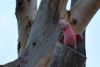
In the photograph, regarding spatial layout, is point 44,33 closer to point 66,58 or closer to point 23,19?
point 66,58

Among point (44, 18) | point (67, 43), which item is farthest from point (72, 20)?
point (67, 43)

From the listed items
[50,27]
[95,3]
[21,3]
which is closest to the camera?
[50,27]

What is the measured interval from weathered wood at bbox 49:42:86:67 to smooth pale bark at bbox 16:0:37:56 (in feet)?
4.17

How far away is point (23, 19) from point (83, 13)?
2.00 feet

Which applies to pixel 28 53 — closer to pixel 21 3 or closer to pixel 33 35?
pixel 33 35

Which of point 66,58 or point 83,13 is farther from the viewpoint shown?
point 83,13

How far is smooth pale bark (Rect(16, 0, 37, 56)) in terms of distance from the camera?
2.96 metres

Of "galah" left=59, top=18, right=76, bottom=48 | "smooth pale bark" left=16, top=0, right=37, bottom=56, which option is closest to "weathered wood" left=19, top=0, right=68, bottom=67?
"galah" left=59, top=18, right=76, bottom=48

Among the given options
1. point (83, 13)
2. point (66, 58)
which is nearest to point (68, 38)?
point (66, 58)

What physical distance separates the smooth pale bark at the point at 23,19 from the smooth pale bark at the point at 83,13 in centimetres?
52

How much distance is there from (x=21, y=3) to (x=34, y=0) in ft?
0.57

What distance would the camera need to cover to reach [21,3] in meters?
3.02

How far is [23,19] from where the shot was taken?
296cm

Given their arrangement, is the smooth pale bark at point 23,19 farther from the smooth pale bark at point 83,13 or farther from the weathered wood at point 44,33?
the weathered wood at point 44,33
